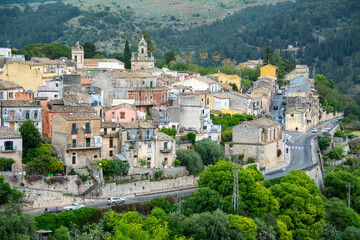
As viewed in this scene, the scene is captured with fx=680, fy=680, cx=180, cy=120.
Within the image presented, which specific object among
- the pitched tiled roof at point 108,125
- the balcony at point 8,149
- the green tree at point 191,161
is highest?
the pitched tiled roof at point 108,125

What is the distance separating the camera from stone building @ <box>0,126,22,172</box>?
4519 cm

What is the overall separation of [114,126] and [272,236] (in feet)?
47.5

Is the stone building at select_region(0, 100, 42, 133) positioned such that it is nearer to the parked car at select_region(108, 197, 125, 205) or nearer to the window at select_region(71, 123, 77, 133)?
the window at select_region(71, 123, 77, 133)

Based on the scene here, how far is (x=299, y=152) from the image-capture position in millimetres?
66938

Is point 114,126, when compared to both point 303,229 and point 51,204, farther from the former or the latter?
point 303,229

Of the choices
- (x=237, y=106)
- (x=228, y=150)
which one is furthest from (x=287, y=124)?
(x=228, y=150)

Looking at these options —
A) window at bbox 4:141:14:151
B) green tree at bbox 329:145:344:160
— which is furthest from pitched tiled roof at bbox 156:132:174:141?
green tree at bbox 329:145:344:160

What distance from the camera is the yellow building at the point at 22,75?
63.5m

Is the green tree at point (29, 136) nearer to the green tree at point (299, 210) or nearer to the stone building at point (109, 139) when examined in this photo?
the stone building at point (109, 139)

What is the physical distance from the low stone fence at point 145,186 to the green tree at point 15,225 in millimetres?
8623

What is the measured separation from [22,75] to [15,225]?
28.3 meters

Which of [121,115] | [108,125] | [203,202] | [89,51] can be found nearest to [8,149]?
[108,125]

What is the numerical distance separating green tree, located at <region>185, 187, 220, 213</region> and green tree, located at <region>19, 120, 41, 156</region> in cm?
1150

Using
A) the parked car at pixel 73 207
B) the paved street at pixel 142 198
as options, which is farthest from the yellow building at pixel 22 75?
the parked car at pixel 73 207
